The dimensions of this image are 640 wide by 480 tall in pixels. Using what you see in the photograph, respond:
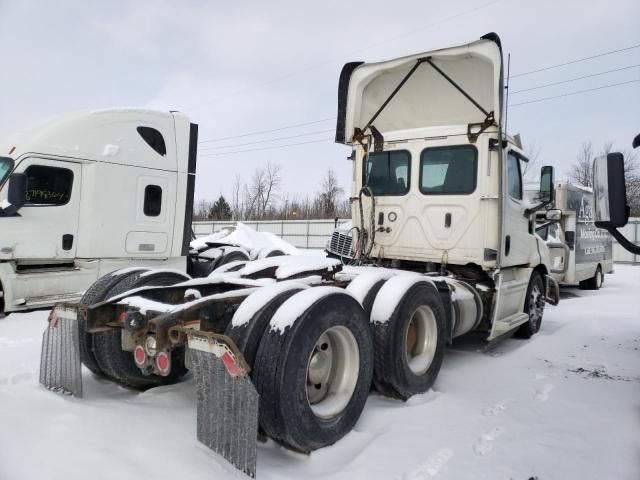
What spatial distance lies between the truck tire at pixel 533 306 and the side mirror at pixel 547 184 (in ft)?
4.11

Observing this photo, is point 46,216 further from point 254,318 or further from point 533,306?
point 533,306

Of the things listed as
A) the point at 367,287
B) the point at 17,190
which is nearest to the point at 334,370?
the point at 367,287

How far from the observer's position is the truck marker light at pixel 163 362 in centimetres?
285

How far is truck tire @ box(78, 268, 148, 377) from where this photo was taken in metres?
3.62

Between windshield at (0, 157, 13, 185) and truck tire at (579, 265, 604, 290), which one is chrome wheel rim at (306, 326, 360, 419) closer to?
windshield at (0, 157, 13, 185)

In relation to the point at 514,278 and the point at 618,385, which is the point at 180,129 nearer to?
the point at 514,278

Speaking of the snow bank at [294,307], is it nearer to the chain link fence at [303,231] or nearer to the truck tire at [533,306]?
the truck tire at [533,306]

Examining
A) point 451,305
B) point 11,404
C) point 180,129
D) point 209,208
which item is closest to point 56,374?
point 11,404

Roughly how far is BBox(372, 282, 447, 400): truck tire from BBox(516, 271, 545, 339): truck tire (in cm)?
286

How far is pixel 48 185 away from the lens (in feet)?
23.9

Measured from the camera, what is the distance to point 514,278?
623 centimetres

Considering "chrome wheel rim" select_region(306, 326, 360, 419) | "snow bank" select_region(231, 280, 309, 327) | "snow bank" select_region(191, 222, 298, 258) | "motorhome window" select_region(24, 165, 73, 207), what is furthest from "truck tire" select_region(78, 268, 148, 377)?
"snow bank" select_region(191, 222, 298, 258)

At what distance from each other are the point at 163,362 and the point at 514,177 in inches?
197

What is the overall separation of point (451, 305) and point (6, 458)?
3752mm
